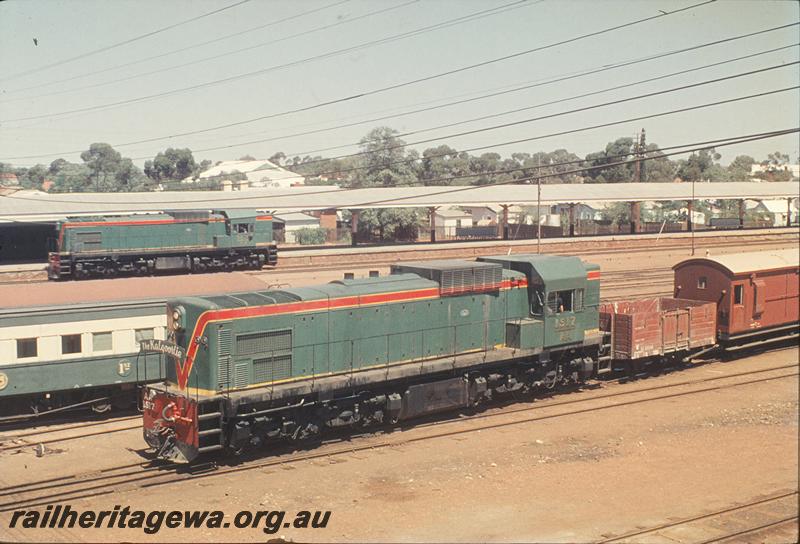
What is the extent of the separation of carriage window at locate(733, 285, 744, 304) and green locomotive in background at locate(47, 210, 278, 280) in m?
25.3

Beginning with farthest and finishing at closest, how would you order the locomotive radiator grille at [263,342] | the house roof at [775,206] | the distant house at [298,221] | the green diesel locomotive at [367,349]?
A: the distant house at [298,221] → the house roof at [775,206] → the locomotive radiator grille at [263,342] → the green diesel locomotive at [367,349]

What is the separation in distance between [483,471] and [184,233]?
29360 mm

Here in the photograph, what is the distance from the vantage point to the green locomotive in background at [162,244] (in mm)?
37250

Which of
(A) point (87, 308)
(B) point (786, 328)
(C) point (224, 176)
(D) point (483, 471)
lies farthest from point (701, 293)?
(C) point (224, 176)

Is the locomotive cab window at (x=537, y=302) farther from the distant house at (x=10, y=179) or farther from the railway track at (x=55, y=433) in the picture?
the distant house at (x=10, y=179)

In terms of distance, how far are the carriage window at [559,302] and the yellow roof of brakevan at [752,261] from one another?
715 centimetres

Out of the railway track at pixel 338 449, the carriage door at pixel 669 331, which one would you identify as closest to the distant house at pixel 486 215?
the carriage door at pixel 669 331

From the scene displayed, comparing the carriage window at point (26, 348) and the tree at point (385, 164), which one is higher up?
the tree at point (385, 164)

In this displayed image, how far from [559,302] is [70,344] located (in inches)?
456

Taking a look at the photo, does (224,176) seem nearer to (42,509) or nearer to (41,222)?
(41,222)

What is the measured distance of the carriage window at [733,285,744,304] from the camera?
23.6 metres

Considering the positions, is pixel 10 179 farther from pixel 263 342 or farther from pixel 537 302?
pixel 263 342

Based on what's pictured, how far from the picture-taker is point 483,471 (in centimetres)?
1391

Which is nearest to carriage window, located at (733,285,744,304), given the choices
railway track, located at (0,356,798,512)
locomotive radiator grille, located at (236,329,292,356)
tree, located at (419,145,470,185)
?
railway track, located at (0,356,798,512)
